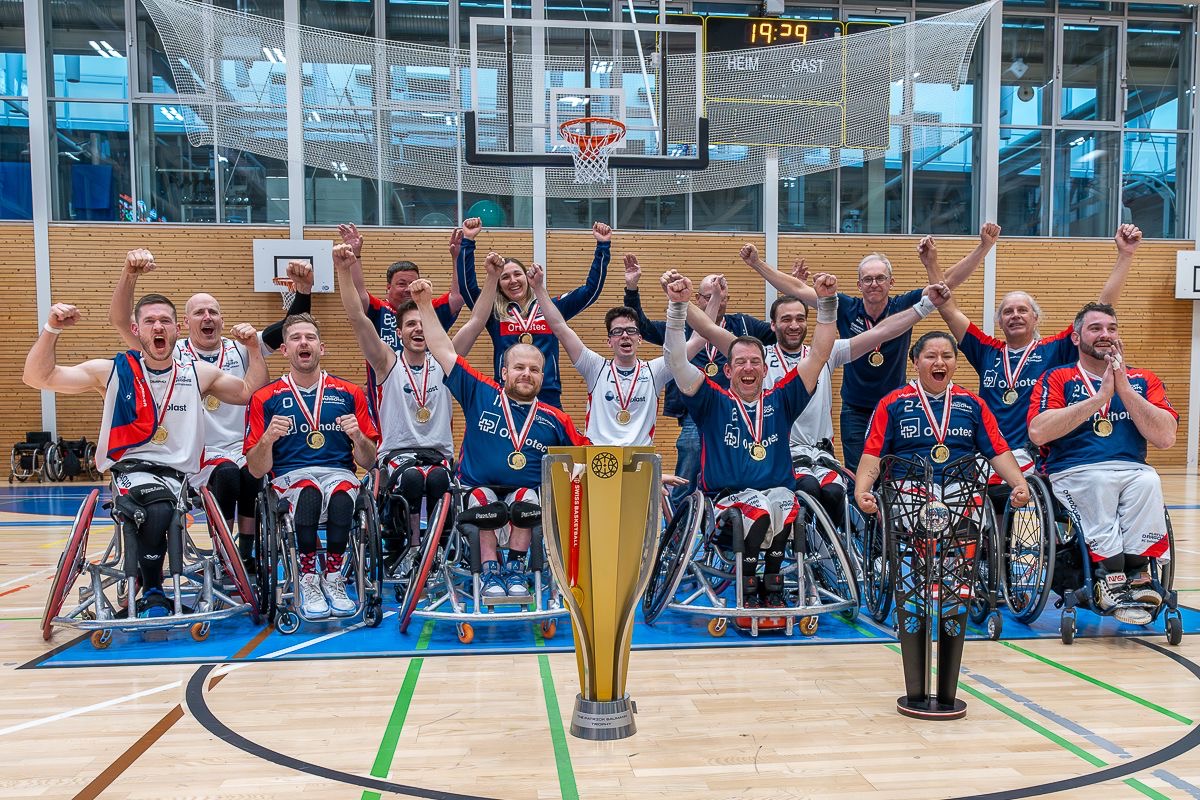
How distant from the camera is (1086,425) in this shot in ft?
13.3

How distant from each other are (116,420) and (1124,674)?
424 centimetres

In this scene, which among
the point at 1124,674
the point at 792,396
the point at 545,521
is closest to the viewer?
the point at 545,521

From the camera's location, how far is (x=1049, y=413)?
13.1 ft

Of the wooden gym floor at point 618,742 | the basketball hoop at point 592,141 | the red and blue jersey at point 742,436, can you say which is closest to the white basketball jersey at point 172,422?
the wooden gym floor at point 618,742

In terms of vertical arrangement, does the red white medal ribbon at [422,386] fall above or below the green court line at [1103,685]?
above

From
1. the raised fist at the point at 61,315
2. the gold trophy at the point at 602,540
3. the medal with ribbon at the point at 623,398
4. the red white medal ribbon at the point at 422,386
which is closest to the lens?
the gold trophy at the point at 602,540

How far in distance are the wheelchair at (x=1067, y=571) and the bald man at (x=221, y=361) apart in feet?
11.7

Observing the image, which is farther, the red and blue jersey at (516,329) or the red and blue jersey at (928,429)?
the red and blue jersey at (516,329)

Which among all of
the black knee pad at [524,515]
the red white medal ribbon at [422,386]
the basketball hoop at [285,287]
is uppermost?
the basketball hoop at [285,287]

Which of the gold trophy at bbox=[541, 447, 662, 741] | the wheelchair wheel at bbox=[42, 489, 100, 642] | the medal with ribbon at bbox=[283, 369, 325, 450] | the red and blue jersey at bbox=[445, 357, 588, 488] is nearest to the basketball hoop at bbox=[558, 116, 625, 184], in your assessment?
the red and blue jersey at bbox=[445, 357, 588, 488]

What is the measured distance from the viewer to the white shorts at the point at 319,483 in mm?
4051

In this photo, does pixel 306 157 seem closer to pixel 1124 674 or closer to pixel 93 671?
pixel 93 671

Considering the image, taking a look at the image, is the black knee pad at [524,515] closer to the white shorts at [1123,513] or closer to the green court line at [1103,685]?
the green court line at [1103,685]

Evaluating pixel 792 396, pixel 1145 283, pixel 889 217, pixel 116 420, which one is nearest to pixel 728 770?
pixel 792 396
